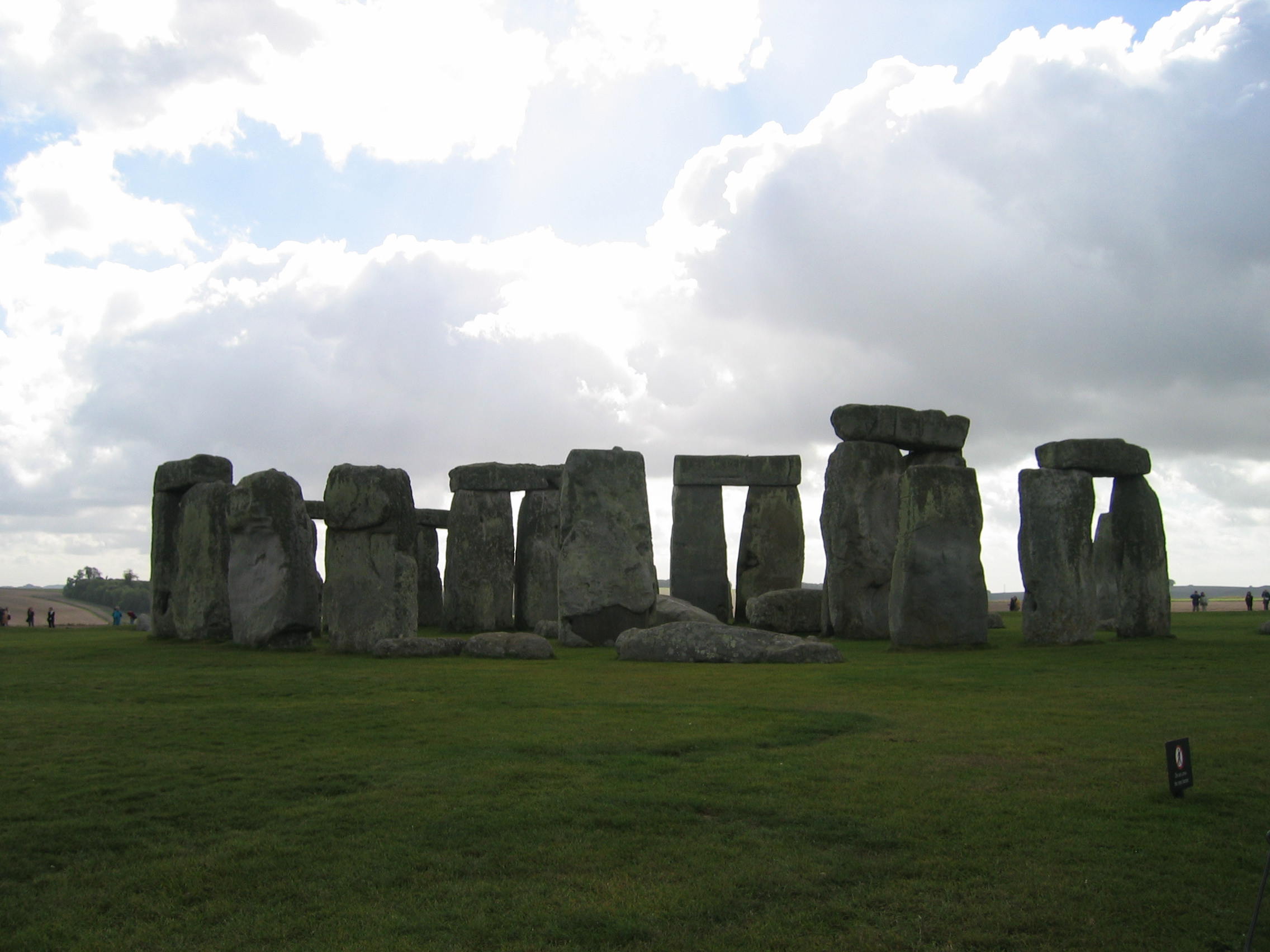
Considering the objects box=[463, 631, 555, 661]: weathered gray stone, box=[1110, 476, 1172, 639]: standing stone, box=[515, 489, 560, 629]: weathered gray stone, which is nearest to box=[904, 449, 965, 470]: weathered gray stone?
box=[1110, 476, 1172, 639]: standing stone

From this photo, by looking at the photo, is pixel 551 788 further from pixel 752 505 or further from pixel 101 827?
pixel 752 505

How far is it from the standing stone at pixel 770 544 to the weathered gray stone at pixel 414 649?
34.5 feet

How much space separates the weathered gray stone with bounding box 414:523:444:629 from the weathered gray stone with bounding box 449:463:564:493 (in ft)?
5.64

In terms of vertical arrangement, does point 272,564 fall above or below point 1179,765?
above

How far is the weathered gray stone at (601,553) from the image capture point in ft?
52.7

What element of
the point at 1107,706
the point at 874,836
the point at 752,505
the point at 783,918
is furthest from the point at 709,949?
the point at 752,505

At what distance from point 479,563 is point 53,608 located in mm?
15200

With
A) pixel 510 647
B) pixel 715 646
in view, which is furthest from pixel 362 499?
pixel 715 646

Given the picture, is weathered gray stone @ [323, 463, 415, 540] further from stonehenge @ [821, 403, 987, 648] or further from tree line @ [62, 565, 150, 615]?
tree line @ [62, 565, 150, 615]

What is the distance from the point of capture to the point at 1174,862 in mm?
4793

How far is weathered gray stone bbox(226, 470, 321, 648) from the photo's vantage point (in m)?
14.9

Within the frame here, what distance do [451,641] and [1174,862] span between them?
34.0 ft

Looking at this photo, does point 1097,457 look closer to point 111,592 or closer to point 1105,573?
point 1105,573

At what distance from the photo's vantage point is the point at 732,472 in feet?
77.2
